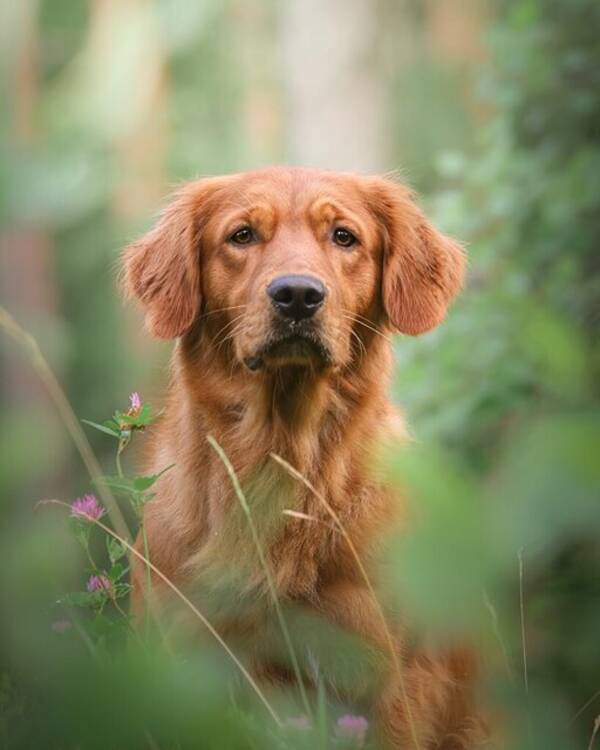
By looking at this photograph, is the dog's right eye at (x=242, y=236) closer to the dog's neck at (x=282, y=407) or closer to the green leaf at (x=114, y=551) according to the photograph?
the dog's neck at (x=282, y=407)

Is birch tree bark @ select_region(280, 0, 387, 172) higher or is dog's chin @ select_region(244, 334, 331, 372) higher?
birch tree bark @ select_region(280, 0, 387, 172)

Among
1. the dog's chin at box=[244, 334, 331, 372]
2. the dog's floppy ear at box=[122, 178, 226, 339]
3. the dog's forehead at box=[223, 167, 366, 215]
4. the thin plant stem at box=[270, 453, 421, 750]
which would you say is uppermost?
the dog's forehead at box=[223, 167, 366, 215]

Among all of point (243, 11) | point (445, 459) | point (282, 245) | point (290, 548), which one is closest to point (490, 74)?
point (282, 245)

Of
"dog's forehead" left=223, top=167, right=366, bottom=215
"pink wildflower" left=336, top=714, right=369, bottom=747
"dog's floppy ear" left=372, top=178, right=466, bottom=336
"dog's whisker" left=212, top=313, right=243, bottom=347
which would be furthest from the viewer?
"dog's floppy ear" left=372, top=178, right=466, bottom=336

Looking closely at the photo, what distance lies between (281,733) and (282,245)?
2101 mm

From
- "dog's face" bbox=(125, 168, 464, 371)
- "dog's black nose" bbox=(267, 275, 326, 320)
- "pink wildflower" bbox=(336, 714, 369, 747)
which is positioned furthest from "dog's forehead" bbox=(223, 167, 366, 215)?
"pink wildflower" bbox=(336, 714, 369, 747)

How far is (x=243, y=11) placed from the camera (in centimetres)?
1967

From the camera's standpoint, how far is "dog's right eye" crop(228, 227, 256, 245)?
373 cm

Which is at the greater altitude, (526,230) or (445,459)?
(445,459)

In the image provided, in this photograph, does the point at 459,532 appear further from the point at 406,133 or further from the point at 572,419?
the point at 406,133

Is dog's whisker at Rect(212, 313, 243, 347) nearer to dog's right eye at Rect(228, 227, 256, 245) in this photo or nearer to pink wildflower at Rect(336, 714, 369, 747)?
dog's right eye at Rect(228, 227, 256, 245)

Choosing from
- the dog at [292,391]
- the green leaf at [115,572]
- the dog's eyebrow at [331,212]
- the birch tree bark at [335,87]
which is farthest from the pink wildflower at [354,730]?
the birch tree bark at [335,87]

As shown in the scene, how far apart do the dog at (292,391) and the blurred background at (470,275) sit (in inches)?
15.2

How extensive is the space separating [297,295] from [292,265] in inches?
5.3
